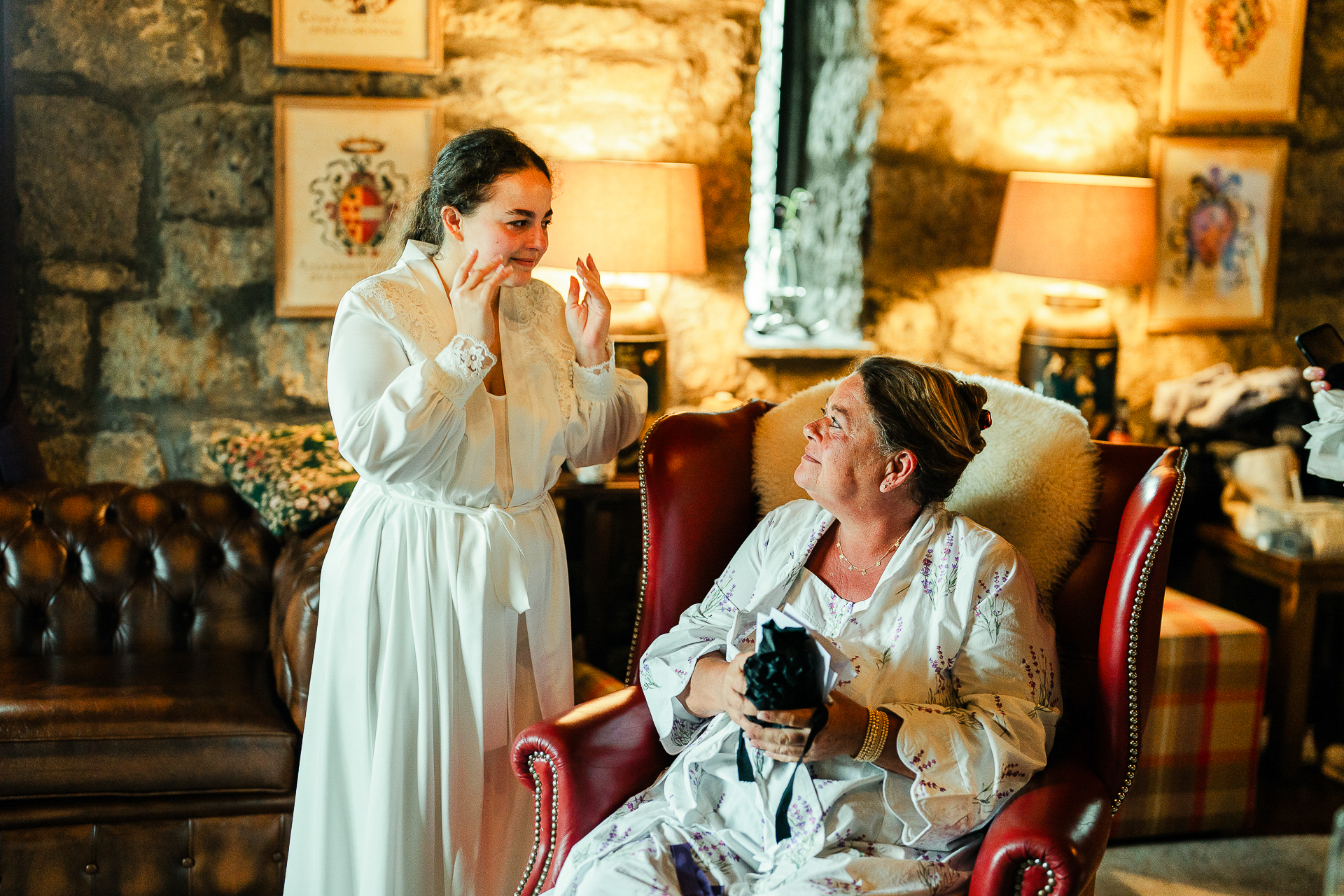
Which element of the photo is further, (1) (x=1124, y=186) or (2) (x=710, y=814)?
Result: (1) (x=1124, y=186)

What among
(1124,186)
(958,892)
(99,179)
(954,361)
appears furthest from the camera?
(954,361)

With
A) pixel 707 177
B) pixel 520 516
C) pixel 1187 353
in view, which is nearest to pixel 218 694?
pixel 520 516

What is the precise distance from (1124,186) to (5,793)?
305 cm

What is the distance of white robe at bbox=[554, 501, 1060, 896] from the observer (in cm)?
152

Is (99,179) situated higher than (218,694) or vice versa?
(99,179)

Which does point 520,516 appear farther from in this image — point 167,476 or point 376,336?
point 167,476

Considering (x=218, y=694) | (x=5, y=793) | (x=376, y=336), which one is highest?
(x=376, y=336)

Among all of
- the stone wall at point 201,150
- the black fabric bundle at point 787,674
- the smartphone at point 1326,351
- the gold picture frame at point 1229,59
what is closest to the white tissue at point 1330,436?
the smartphone at point 1326,351

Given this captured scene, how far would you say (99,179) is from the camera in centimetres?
292

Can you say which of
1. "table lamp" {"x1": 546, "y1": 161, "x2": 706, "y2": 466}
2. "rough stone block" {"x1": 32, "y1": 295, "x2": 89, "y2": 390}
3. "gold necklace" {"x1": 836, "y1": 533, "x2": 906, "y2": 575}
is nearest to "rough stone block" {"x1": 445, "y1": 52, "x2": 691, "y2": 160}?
"table lamp" {"x1": 546, "y1": 161, "x2": 706, "y2": 466}

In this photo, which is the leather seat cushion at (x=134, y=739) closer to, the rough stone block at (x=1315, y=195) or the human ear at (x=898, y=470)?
the human ear at (x=898, y=470)

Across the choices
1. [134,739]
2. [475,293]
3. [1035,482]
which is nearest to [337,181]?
[475,293]

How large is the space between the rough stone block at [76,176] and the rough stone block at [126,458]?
495mm

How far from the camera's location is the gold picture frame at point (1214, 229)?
3.52m
